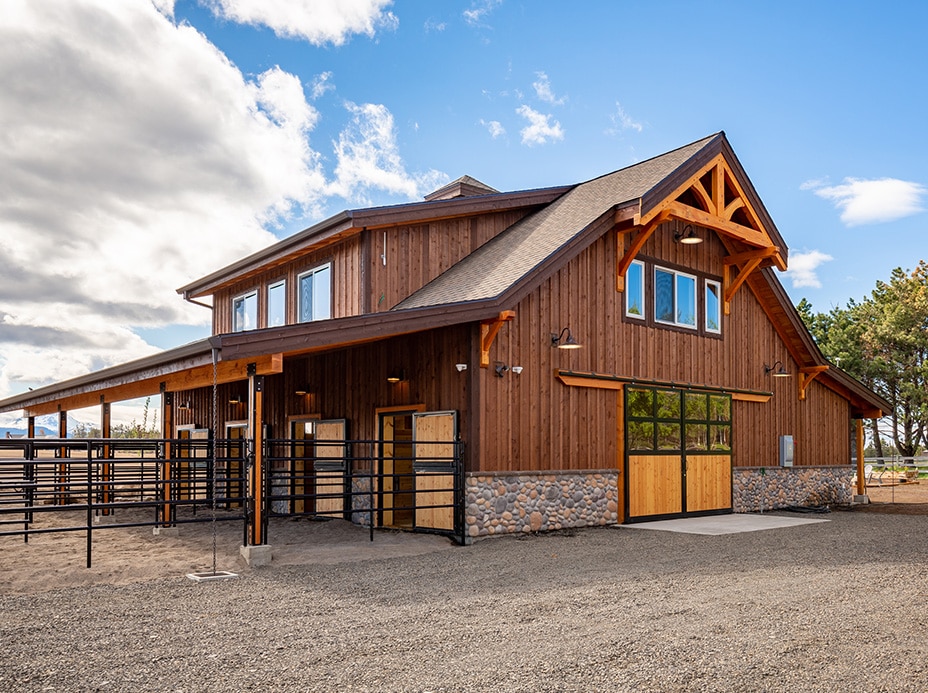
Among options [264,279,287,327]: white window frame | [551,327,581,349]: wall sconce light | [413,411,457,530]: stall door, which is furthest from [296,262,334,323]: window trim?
[551,327,581,349]: wall sconce light

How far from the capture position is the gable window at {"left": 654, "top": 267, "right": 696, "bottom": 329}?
14.2 metres

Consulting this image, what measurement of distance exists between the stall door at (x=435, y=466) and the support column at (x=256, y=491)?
2.75 metres

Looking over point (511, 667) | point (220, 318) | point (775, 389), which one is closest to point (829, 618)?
point (511, 667)

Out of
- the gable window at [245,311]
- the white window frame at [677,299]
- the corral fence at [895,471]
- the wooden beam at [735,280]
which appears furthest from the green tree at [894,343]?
the gable window at [245,311]

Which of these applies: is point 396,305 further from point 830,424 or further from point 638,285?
point 830,424

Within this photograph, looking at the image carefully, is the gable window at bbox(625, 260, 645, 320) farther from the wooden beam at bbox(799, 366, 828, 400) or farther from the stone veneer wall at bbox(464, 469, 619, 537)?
the wooden beam at bbox(799, 366, 828, 400)

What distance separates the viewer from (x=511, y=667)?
4.75 metres

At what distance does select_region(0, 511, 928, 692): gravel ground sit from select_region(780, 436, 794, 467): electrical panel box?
7729mm

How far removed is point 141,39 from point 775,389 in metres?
13.8

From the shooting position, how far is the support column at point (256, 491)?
8477mm

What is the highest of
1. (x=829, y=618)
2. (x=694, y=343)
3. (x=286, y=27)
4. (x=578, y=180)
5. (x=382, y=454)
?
(x=286, y=27)

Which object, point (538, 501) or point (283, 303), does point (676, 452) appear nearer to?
point (538, 501)

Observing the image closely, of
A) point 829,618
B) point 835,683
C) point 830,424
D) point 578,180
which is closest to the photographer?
point 835,683

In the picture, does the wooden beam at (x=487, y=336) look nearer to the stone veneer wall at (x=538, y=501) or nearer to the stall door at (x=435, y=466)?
the stall door at (x=435, y=466)
